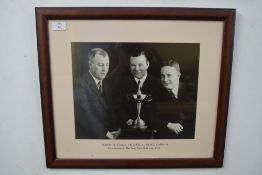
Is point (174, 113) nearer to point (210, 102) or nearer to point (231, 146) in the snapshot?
point (210, 102)

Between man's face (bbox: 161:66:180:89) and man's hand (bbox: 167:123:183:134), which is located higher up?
man's face (bbox: 161:66:180:89)

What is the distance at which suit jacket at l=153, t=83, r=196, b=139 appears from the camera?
857 mm

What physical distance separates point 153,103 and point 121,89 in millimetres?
134

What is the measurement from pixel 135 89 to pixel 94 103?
0.17m

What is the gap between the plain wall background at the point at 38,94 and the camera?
2.67ft

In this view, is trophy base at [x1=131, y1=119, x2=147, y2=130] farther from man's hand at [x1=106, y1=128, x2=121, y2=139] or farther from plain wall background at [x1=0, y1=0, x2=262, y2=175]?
plain wall background at [x1=0, y1=0, x2=262, y2=175]

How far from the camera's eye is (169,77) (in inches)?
33.3

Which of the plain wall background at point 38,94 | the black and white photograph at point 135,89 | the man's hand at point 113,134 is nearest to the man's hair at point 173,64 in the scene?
the black and white photograph at point 135,89

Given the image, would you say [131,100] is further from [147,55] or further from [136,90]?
[147,55]

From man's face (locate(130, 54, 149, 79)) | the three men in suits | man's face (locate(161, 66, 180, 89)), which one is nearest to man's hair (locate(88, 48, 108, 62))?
the three men in suits

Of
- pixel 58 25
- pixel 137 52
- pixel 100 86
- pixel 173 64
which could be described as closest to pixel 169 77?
pixel 173 64

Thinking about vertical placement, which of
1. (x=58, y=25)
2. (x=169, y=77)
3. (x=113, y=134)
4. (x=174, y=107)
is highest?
(x=58, y=25)
